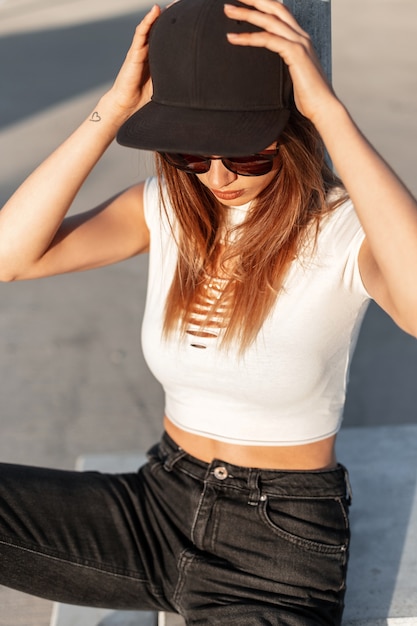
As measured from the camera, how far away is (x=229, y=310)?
2.27 m

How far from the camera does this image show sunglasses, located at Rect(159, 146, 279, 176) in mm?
2021

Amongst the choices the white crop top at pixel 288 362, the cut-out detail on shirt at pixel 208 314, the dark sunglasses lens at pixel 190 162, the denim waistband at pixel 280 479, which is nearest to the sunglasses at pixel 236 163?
the dark sunglasses lens at pixel 190 162

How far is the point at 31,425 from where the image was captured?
13.4 feet

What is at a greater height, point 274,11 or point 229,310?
point 274,11

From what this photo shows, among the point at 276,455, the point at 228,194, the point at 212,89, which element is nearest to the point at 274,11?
the point at 212,89

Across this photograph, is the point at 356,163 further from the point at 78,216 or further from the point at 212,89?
the point at 78,216

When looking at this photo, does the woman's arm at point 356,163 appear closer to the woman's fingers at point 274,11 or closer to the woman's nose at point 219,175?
the woman's fingers at point 274,11

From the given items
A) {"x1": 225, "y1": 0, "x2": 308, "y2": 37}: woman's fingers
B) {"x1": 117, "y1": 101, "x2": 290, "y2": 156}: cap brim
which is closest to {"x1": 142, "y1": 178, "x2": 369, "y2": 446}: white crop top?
{"x1": 117, "y1": 101, "x2": 290, "y2": 156}: cap brim

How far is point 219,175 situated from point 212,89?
0.22 m

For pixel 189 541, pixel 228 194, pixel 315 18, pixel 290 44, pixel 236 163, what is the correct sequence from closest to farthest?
pixel 290 44, pixel 236 163, pixel 228 194, pixel 189 541, pixel 315 18

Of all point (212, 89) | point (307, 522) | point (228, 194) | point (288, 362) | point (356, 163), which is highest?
point (212, 89)

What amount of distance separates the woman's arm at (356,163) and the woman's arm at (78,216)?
356mm

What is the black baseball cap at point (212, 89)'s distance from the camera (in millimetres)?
1880

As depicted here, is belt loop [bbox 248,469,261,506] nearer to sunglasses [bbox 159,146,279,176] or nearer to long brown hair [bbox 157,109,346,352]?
long brown hair [bbox 157,109,346,352]
